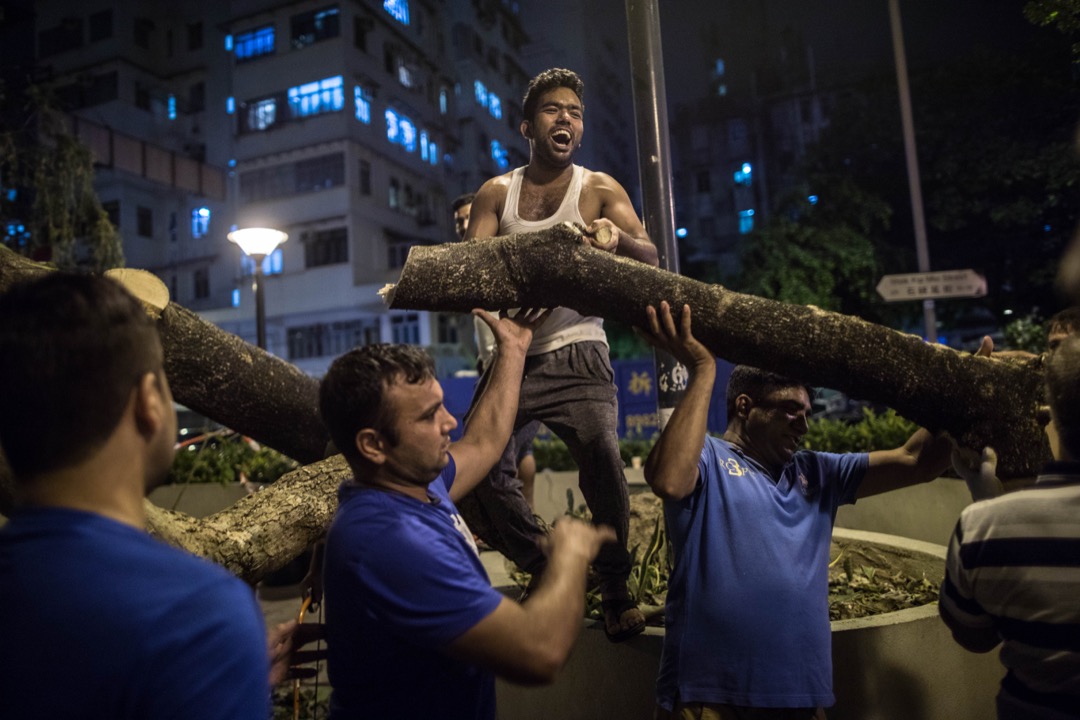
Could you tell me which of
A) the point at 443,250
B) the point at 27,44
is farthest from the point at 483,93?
the point at 443,250

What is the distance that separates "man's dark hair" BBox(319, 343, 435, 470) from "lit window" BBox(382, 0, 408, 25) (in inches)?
1307

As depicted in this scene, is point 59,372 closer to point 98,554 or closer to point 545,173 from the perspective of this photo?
point 98,554

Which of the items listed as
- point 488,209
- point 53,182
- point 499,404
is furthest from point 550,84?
point 53,182

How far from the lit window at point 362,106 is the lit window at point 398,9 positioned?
14.7ft

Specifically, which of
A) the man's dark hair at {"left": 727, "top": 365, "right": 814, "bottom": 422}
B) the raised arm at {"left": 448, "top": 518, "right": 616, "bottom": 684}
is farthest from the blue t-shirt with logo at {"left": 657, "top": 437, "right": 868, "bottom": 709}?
the raised arm at {"left": 448, "top": 518, "right": 616, "bottom": 684}

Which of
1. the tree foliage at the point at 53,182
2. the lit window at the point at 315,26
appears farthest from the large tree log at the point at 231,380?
the lit window at the point at 315,26

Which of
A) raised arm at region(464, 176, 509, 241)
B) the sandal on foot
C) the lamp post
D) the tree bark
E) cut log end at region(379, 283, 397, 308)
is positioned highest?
the lamp post

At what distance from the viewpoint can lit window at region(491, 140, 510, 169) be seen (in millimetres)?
39750

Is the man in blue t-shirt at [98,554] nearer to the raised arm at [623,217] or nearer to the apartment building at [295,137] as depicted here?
the raised arm at [623,217]

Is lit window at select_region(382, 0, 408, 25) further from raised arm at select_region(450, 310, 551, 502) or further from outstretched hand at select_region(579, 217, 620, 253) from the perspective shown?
raised arm at select_region(450, 310, 551, 502)

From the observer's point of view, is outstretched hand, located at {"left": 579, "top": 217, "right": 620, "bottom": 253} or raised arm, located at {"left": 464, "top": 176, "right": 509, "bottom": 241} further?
raised arm, located at {"left": 464, "top": 176, "right": 509, "bottom": 241}

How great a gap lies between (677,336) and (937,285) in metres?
7.93

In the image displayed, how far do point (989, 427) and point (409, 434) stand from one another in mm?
1998

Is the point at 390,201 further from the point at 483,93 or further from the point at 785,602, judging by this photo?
the point at 785,602
